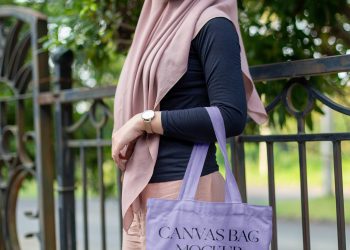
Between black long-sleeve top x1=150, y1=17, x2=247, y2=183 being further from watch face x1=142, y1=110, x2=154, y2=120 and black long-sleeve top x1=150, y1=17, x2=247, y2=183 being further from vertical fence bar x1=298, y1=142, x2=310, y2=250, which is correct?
vertical fence bar x1=298, y1=142, x2=310, y2=250

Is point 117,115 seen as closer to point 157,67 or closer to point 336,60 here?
point 157,67

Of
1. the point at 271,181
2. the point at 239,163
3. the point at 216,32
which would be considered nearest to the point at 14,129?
the point at 239,163

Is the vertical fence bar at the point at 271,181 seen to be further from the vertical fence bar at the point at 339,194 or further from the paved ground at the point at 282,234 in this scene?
the paved ground at the point at 282,234

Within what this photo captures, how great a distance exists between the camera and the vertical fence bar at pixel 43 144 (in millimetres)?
3471

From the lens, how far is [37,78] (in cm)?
351

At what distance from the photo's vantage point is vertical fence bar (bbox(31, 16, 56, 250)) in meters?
3.47

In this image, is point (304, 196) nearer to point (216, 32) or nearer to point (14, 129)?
point (216, 32)

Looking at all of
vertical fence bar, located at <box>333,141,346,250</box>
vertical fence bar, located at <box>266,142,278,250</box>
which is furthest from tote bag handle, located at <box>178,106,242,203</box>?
vertical fence bar, located at <box>266,142,278,250</box>

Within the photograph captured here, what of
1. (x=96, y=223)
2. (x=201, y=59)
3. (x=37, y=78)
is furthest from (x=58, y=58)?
(x=96, y=223)

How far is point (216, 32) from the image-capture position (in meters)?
1.63

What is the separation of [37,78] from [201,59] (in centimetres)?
206

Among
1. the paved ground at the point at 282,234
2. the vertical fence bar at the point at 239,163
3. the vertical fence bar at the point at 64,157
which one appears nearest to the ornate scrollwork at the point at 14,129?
the vertical fence bar at the point at 64,157

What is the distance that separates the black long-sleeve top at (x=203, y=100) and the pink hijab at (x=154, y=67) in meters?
0.04

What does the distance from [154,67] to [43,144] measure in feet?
6.46
